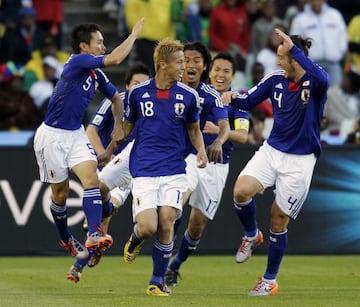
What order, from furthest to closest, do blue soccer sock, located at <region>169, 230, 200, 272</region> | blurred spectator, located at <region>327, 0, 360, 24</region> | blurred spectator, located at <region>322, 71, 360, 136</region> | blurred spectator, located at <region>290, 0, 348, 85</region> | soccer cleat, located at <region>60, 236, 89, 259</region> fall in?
blurred spectator, located at <region>327, 0, 360, 24</region>
blurred spectator, located at <region>290, 0, 348, 85</region>
blurred spectator, located at <region>322, 71, 360, 136</region>
blue soccer sock, located at <region>169, 230, 200, 272</region>
soccer cleat, located at <region>60, 236, 89, 259</region>

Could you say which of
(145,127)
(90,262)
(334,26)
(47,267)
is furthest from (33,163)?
(334,26)

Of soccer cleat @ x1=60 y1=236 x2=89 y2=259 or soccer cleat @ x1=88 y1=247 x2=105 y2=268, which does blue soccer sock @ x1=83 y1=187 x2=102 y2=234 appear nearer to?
soccer cleat @ x1=88 y1=247 x2=105 y2=268

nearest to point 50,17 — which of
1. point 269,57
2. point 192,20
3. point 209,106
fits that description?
point 192,20

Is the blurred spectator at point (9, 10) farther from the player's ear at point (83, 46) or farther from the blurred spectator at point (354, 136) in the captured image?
the player's ear at point (83, 46)

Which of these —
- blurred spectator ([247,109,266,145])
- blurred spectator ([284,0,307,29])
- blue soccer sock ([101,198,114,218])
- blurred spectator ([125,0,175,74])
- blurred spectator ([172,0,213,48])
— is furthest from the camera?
blurred spectator ([284,0,307,29])

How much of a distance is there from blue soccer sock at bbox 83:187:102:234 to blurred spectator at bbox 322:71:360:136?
8260mm

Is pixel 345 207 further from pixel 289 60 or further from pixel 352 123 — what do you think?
pixel 289 60

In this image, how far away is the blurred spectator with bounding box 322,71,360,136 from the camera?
70.1 ft

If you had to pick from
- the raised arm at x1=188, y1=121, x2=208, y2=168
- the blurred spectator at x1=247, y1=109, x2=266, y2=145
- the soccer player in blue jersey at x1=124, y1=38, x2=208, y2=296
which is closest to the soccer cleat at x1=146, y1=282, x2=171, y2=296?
the soccer player in blue jersey at x1=124, y1=38, x2=208, y2=296

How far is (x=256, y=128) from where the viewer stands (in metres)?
18.7

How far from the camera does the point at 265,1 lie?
925 inches

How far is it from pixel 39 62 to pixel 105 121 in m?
7.88

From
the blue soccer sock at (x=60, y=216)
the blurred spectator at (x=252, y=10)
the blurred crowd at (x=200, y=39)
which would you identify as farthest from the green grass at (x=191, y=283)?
the blurred spectator at (x=252, y=10)

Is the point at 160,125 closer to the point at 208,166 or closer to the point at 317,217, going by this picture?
the point at 208,166
